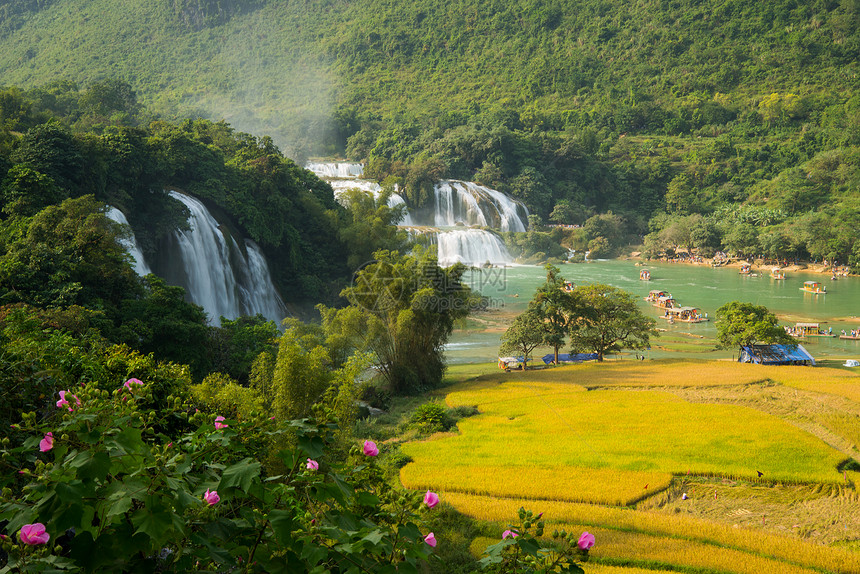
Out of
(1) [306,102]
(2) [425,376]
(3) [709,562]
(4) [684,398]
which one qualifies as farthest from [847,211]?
(1) [306,102]

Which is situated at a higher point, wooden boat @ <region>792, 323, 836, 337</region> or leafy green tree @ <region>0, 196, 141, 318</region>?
leafy green tree @ <region>0, 196, 141, 318</region>

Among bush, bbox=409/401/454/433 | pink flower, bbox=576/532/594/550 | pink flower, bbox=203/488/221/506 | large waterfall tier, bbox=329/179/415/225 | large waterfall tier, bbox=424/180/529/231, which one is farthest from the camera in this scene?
large waterfall tier, bbox=424/180/529/231

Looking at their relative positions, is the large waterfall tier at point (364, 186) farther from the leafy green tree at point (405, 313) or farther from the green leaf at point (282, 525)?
the green leaf at point (282, 525)

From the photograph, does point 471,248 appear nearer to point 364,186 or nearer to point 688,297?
point 364,186

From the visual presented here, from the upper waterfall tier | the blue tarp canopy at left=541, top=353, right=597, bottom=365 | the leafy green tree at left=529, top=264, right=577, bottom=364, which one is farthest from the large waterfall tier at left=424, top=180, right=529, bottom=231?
the leafy green tree at left=529, top=264, right=577, bottom=364

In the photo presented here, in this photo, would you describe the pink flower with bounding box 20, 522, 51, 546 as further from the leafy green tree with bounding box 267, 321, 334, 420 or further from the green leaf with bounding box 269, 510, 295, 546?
the leafy green tree with bounding box 267, 321, 334, 420

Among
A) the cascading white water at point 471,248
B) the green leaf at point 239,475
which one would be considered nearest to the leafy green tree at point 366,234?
the cascading white water at point 471,248

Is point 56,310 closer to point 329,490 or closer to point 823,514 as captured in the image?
point 329,490
